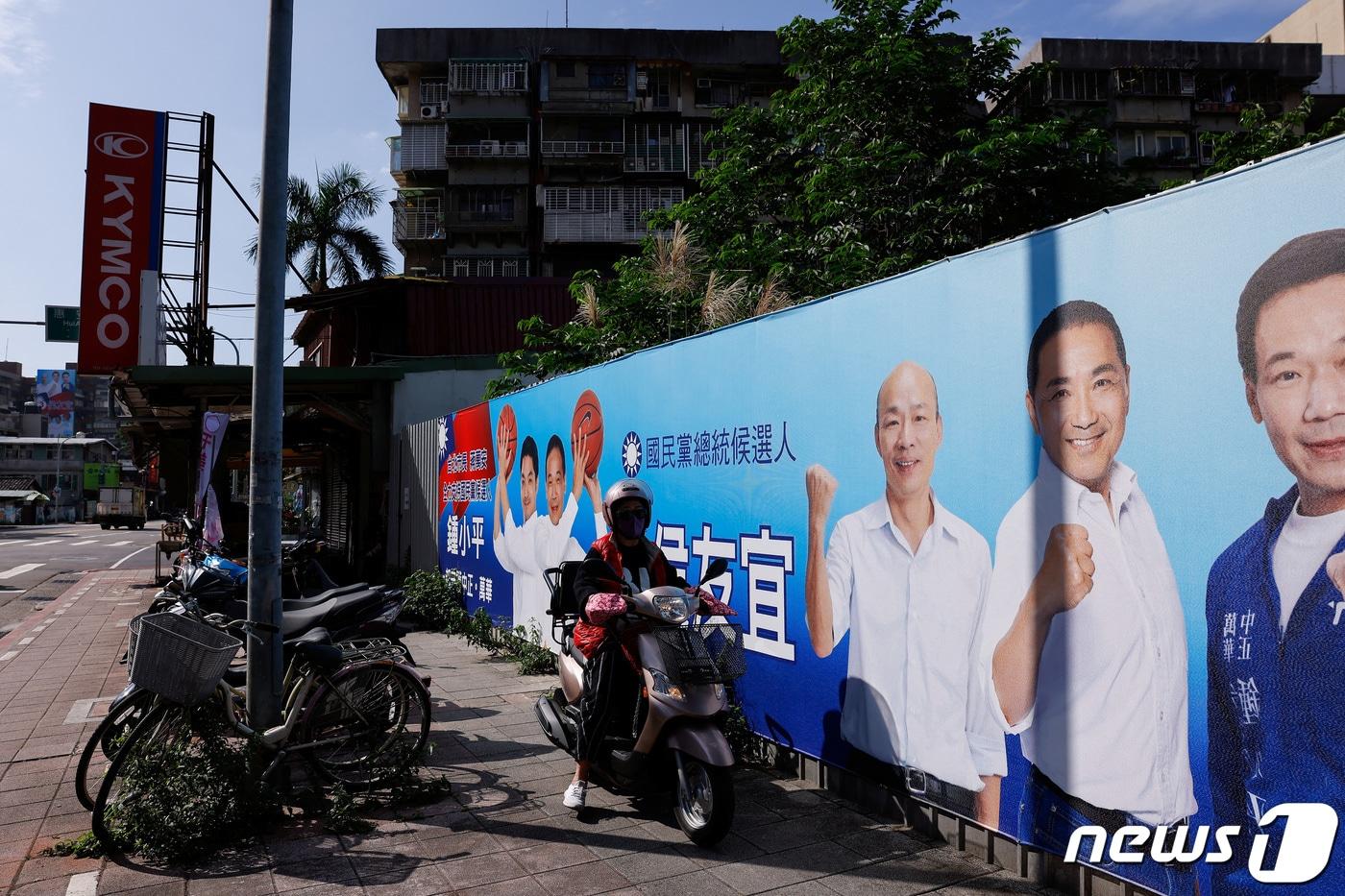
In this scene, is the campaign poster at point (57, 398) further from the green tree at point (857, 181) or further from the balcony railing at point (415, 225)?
the green tree at point (857, 181)

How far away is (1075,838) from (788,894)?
3.77 feet

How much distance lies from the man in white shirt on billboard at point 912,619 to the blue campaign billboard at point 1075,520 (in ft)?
0.05

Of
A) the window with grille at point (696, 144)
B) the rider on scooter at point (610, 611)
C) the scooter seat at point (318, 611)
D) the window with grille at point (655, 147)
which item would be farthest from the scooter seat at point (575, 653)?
the window with grille at point (655, 147)

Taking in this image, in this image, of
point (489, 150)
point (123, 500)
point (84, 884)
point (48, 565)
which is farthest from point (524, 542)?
point (123, 500)

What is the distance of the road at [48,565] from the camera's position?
16.0m

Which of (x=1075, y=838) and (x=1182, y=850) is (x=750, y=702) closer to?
(x=1075, y=838)

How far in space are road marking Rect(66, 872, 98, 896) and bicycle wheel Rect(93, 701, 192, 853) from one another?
0.78 feet

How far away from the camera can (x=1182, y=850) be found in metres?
3.25

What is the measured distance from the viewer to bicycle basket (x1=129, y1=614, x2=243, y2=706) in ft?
14.8

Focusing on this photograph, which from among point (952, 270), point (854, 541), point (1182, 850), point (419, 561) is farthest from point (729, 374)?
point (419, 561)

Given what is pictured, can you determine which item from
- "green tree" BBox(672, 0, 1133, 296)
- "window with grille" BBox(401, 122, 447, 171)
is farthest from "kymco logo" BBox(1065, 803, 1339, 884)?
"window with grille" BBox(401, 122, 447, 171)

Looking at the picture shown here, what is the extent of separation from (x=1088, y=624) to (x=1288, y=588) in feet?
2.57

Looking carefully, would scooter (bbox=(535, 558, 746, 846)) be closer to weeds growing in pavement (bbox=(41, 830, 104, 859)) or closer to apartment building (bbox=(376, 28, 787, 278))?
weeds growing in pavement (bbox=(41, 830, 104, 859))

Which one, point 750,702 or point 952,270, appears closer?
point 952,270
